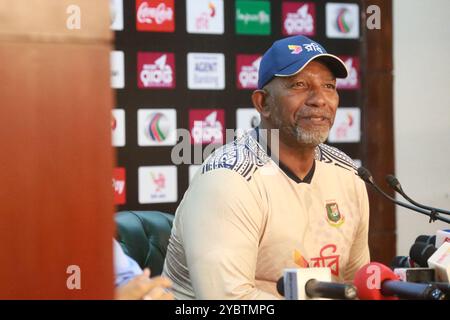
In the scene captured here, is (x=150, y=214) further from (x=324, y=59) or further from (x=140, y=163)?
(x=324, y=59)

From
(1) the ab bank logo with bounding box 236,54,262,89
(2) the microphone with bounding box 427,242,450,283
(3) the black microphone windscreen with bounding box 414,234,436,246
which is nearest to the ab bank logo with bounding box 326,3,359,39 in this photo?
(1) the ab bank logo with bounding box 236,54,262,89

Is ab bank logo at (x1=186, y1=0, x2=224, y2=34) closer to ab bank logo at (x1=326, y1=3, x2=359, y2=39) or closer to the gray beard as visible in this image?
ab bank logo at (x1=326, y1=3, x2=359, y2=39)

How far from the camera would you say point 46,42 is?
2.07ft

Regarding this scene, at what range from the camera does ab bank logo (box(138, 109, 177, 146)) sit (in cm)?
223

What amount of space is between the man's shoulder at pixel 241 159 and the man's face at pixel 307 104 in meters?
0.09

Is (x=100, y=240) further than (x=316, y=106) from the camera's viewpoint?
No

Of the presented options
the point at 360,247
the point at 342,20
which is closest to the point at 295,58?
the point at 360,247

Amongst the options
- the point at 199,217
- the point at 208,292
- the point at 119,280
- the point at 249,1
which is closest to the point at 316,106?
the point at 199,217

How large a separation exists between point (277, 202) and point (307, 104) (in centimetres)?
29

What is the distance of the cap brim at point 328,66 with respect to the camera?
1597mm

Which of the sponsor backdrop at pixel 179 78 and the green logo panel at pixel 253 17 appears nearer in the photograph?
the sponsor backdrop at pixel 179 78

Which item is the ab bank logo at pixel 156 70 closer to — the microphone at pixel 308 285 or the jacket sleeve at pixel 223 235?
the jacket sleeve at pixel 223 235

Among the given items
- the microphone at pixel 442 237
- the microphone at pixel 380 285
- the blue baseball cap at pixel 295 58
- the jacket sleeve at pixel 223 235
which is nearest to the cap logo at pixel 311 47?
the blue baseball cap at pixel 295 58

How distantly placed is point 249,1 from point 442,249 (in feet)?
4.40
